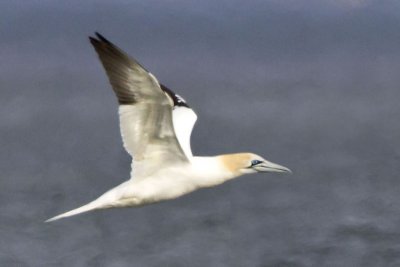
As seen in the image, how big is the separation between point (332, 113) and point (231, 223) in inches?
715

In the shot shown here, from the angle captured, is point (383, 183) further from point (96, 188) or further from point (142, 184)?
point (142, 184)

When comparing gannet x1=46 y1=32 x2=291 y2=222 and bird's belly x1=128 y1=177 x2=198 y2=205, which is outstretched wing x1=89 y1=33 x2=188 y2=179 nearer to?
gannet x1=46 y1=32 x2=291 y2=222

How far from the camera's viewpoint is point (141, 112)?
56.9 feet

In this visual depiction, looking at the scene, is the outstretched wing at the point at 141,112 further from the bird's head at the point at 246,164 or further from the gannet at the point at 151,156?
the bird's head at the point at 246,164

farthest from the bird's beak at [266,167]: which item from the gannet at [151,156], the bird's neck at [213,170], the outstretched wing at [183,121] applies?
the outstretched wing at [183,121]

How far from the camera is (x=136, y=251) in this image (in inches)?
5384

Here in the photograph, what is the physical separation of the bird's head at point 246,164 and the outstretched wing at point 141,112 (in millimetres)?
659

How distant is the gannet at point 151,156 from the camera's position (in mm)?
17000

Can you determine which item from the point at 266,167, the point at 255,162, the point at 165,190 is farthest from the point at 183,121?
the point at 165,190

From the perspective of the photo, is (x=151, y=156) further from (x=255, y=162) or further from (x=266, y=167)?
(x=266, y=167)

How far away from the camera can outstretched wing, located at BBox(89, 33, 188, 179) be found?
16.9 m

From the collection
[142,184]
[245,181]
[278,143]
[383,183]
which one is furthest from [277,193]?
[142,184]

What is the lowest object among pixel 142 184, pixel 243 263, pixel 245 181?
pixel 142 184

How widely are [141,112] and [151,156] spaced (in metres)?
0.98
